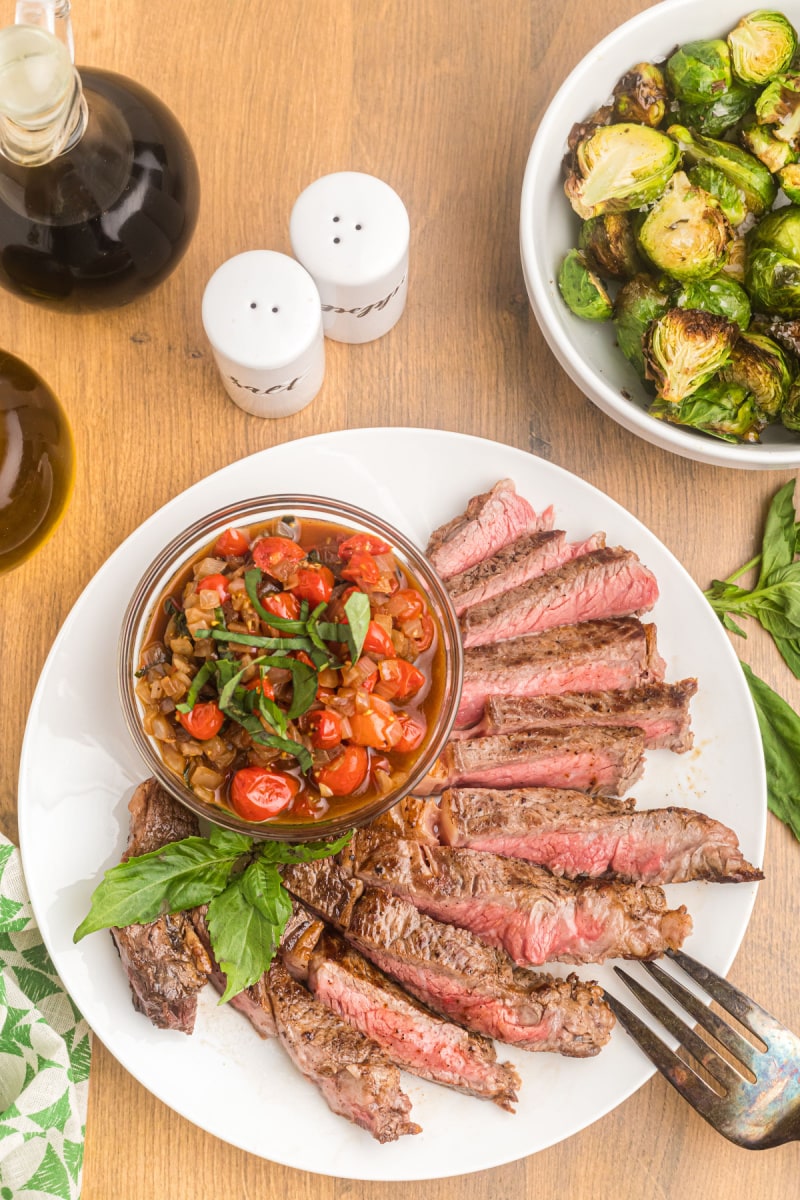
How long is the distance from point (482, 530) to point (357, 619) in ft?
2.46

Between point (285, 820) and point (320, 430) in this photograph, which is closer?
point (285, 820)

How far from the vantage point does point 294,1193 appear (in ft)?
10.8

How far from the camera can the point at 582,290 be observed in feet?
10.5

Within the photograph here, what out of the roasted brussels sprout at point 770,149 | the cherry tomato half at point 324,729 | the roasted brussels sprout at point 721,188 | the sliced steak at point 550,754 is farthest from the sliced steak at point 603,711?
the roasted brussels sprout at point 770,149

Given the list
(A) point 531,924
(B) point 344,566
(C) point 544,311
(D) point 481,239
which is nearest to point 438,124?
(D) point 481,239

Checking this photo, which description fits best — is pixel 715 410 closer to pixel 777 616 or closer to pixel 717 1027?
pixel 777 616

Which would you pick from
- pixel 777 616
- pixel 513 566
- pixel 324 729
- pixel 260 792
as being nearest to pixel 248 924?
pixel 260 792

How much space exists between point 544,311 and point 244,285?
0.92 metres

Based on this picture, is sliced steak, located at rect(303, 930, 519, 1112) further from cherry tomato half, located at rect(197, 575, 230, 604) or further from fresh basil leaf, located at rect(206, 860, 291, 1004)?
cherry tomato half, located at rect(197, 575, 230, 604)

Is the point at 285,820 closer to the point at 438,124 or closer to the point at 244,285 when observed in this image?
the point at 244,285

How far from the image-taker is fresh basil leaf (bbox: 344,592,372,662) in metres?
2.74

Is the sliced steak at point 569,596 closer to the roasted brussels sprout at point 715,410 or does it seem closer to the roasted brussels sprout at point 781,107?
the roasted brussels sprout at point 715,410

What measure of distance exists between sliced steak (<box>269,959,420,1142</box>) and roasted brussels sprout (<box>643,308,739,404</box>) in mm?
2100

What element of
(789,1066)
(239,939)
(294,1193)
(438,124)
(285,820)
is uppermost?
(438,124)
